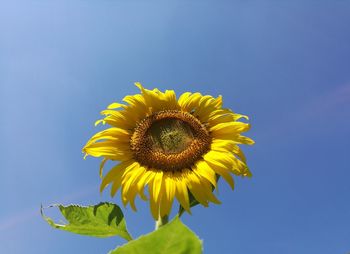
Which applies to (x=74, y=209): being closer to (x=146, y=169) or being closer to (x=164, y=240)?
(x=146, y=169)

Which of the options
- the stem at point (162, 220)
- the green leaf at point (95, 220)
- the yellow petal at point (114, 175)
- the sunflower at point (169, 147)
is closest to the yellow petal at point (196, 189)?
the sunflower at point (169, 147)

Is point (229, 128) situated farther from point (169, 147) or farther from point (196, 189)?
point (196, 189)

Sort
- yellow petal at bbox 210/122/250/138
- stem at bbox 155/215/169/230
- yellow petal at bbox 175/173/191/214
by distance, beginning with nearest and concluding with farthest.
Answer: stem at bbox 155/215/169/230, yellow petal at bbox 175/173/191/214, yellow petal at bbox 210/122/250/138

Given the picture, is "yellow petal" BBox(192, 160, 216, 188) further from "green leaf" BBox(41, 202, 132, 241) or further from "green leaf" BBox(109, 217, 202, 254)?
"green leaf" BBox(109, 217, 202, 254)

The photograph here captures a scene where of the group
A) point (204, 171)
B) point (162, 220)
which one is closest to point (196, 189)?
point (204, 171)

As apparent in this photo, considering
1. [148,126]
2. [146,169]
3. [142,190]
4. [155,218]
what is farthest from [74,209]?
[148,126]

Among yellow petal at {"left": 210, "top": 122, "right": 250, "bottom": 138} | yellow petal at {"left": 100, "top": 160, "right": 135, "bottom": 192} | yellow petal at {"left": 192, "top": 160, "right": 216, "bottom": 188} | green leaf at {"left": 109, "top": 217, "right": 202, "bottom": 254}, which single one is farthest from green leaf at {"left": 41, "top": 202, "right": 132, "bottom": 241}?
green leaf at {"left": 109, "top": 217, "right": 202, "bottom": 254}

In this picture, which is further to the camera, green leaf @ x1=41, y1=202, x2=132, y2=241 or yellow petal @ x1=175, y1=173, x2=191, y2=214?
yellow petal @ x1=175, y1=173, x2=191, y2=214
